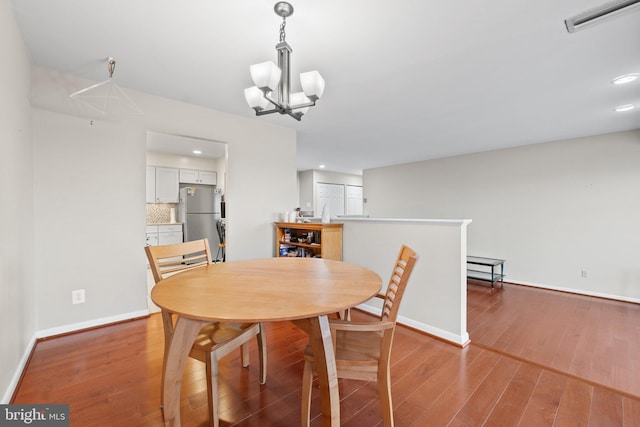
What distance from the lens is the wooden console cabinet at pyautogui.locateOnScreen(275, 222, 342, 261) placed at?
10.3ft

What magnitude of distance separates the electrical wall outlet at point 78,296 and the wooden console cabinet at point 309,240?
1.97 m

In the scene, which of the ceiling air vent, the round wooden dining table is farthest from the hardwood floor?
the ceiling air vent

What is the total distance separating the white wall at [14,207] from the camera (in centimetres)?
146

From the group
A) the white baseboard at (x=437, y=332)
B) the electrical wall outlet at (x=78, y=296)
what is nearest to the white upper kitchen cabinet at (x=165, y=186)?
the electrical wall outlet at (x=78, y=296)

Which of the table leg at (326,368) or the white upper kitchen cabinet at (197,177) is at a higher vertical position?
the white upper kitchen cabinet at (197,177)

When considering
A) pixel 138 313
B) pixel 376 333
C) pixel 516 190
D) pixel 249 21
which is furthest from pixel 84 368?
pixel 516 190

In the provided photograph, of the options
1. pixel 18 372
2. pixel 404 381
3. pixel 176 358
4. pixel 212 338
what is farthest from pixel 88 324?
pixel 404 381

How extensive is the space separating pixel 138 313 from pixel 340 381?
218cm

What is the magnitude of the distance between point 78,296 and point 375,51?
10.8ft

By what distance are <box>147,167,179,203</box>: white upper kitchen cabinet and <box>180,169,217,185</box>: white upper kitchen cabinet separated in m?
0.08

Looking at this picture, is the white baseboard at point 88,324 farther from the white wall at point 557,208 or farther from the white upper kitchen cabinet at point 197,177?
the white wall at point 557,208

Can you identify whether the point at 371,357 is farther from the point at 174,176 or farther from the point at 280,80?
the point at 174,176

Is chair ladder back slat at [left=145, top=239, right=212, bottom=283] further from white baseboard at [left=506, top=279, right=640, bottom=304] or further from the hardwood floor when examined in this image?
white baseboard at [left=506, top=279, right=640, bottom=304]

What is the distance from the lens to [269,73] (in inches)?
55.4
